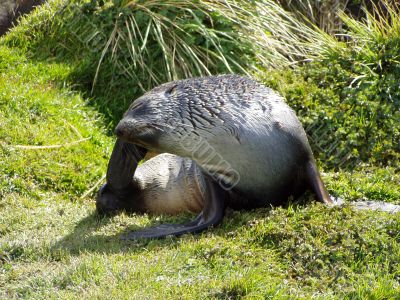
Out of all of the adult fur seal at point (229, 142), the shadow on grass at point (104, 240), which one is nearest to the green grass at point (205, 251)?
the shadow on grass at point (104, 240)

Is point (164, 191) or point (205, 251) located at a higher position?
point (205, 251)

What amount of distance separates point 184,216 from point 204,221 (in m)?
0.53

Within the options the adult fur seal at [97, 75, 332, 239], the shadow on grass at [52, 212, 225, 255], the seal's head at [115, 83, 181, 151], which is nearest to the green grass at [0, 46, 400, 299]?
the shadow on grass at [52, 212, 225, 255]

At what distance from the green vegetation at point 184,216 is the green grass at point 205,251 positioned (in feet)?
0.03

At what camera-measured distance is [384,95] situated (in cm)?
723

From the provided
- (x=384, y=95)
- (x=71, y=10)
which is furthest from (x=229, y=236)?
(x=71, y=10)

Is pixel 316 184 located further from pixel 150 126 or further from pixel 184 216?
pixel 150 126

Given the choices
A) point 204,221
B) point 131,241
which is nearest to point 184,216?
point 204,221

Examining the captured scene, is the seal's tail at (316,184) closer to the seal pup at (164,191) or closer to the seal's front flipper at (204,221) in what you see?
the seal's front flipper at (204,221)

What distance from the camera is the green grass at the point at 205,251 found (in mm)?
4004

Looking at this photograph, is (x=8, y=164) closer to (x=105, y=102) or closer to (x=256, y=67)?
(x=105, y=102)

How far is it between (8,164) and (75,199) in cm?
70

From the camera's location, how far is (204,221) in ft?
16.7

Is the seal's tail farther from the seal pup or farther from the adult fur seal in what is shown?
the seal pup
